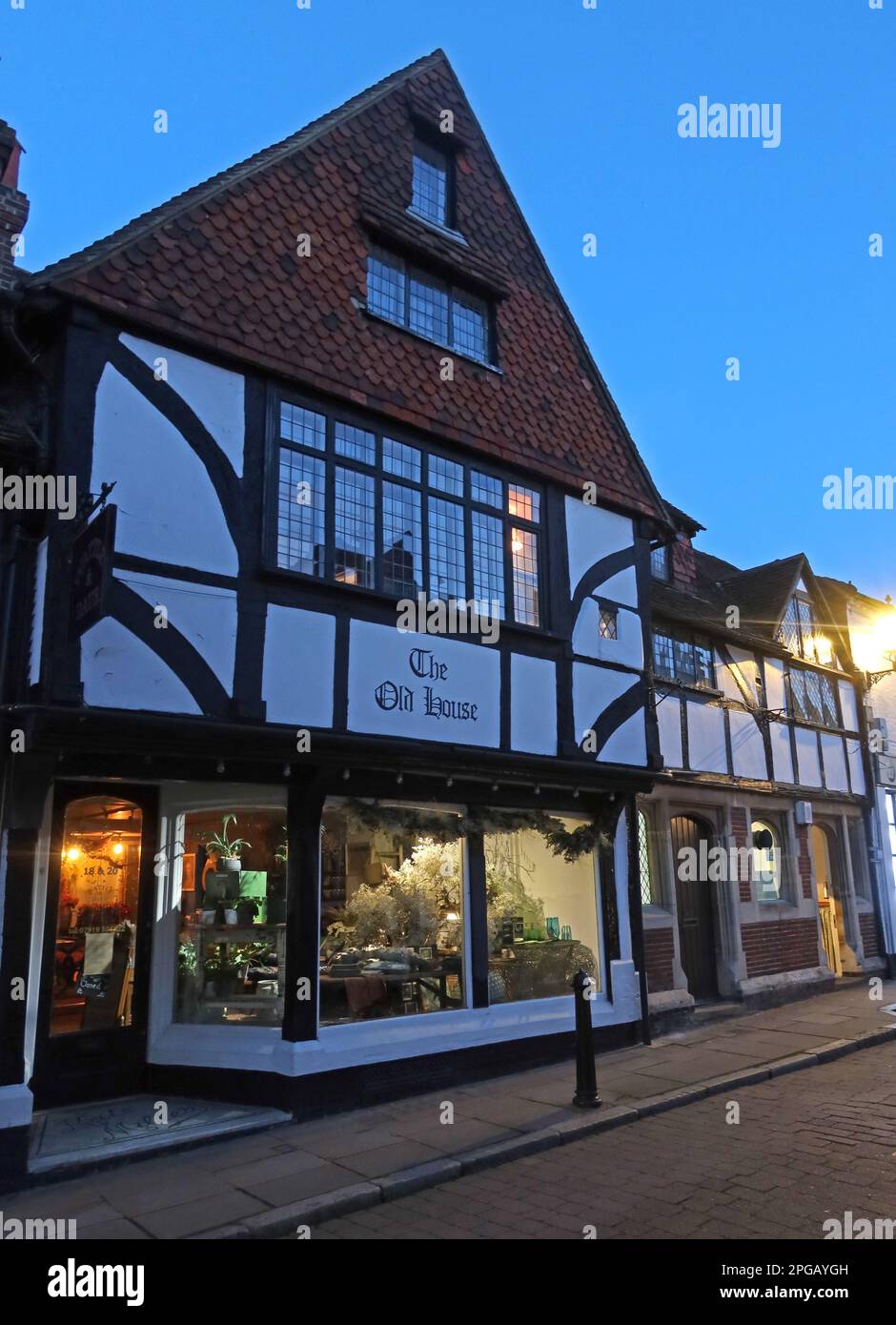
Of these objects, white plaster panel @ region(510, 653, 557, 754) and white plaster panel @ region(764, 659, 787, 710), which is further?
white plaster panel @ region(764, 659, 787, 710)

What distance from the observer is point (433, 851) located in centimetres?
963

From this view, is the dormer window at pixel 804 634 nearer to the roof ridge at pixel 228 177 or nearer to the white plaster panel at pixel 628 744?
the white plaster panel at pixel 628 744

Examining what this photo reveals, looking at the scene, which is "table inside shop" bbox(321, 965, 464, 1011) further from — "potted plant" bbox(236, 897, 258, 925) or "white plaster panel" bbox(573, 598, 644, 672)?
"white plaster panel" bbox(573, 598, 644, 672)

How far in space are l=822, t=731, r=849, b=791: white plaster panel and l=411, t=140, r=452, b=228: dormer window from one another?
11536 mm

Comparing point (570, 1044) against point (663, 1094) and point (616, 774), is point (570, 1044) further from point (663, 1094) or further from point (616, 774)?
point (616, 774)

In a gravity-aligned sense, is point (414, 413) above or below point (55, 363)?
above

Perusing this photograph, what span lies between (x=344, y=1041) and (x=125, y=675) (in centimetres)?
376

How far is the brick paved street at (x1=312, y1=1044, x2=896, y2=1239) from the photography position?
538cm

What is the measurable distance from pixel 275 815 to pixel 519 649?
3242 millimetres

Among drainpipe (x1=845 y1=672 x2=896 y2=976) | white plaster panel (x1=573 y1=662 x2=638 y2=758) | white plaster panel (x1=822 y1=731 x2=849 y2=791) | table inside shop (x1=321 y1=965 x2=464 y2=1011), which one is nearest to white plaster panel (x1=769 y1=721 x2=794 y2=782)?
white plaster panel (x1=822 y1=731 x2=849 y2=791)

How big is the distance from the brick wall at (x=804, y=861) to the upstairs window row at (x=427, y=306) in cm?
1005

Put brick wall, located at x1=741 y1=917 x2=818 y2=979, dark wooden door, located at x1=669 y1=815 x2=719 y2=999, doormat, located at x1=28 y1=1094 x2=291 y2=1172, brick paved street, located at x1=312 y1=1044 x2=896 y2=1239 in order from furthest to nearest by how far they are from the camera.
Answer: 1. brick wall, located at x1=741 y1=917 x2=818 y2=979
2. dark wooden door, located at x1=669 y1=815 x2=719 y2=999
3. doormat, located at x1=28 y1=1094 x2=291 y2=1172
4. brick paved street, located at x1=312 y1=1044 x2=896 y2=1239
